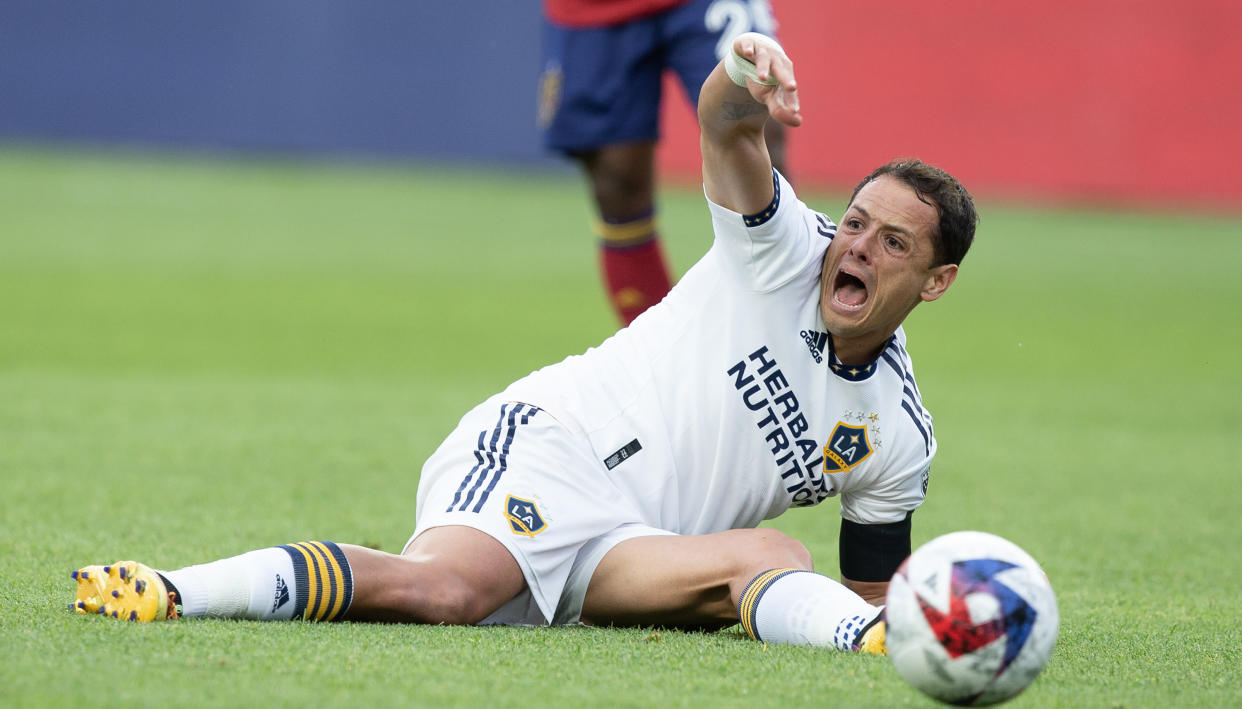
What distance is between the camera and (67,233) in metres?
12.4

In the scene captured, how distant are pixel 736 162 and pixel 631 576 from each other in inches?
34.6

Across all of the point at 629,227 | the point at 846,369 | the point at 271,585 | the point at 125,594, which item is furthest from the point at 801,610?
the point at 629,227

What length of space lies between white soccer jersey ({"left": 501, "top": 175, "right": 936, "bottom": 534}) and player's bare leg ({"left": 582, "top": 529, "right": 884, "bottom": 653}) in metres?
0.16

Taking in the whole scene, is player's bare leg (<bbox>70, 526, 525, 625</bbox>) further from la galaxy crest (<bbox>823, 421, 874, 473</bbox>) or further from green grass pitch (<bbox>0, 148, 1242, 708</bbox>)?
la galaxy crest (<bbox>823, 421, 874, 473</bbox>)

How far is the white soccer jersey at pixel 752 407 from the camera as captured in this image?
322 centimetres

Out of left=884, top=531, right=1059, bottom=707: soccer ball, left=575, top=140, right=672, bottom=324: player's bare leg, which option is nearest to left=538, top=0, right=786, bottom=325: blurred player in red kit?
left=575, top=140, right=672, bottom=324: player's bare leg

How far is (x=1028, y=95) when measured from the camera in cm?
1686

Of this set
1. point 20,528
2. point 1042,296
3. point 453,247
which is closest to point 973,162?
point 1042,296

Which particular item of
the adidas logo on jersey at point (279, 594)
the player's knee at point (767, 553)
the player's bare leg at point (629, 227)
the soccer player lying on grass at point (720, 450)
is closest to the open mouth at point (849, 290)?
the soccer player lying on grass at point (720, 450)

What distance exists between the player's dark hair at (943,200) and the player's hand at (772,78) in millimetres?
404

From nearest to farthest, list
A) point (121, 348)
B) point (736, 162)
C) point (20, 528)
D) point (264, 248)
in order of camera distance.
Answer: point (736, 162), point (20, 528), point (121, 348), point (264, 248)

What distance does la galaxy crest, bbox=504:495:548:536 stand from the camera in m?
3.11

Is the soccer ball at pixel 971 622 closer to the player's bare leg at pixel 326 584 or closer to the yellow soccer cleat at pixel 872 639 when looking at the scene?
the yellow soccer cleat at pixel 872 639

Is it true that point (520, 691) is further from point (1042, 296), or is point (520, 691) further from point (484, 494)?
point (1042, 296)
